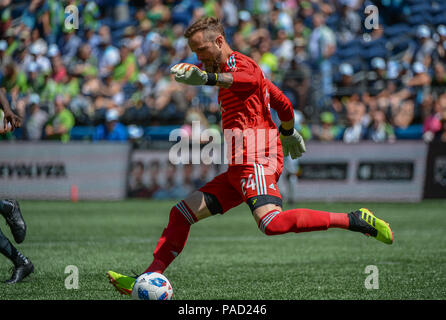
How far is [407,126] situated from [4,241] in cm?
1221

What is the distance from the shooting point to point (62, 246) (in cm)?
935

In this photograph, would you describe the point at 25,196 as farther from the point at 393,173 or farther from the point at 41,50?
the point at 393,173

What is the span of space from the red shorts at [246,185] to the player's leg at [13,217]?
1.94 m

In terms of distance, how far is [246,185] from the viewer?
18.5 ft

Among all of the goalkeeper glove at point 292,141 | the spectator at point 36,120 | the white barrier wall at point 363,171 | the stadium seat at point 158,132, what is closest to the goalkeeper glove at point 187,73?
the goalkeeper glove at point 292,141

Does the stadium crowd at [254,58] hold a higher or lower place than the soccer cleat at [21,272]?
higher

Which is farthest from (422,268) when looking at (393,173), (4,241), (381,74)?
(381,74)

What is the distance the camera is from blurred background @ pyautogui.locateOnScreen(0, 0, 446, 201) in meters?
→ 16.3

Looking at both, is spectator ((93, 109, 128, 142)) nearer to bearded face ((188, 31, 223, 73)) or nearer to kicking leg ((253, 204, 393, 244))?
bearded face ((188, 31, 223, 73))

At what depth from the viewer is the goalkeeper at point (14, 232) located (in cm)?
632

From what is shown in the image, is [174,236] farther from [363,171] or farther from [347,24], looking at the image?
[347,24]

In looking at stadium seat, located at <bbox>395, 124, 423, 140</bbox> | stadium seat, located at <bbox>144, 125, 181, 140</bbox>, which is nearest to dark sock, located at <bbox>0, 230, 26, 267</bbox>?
stadium seat, located at <bbox>144, 125, 181, 140</bbox>

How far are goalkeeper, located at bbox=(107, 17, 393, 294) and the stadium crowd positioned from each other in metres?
10.6

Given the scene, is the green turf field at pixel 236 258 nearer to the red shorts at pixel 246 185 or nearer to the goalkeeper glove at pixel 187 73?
the red shorts at pixel 246 185
